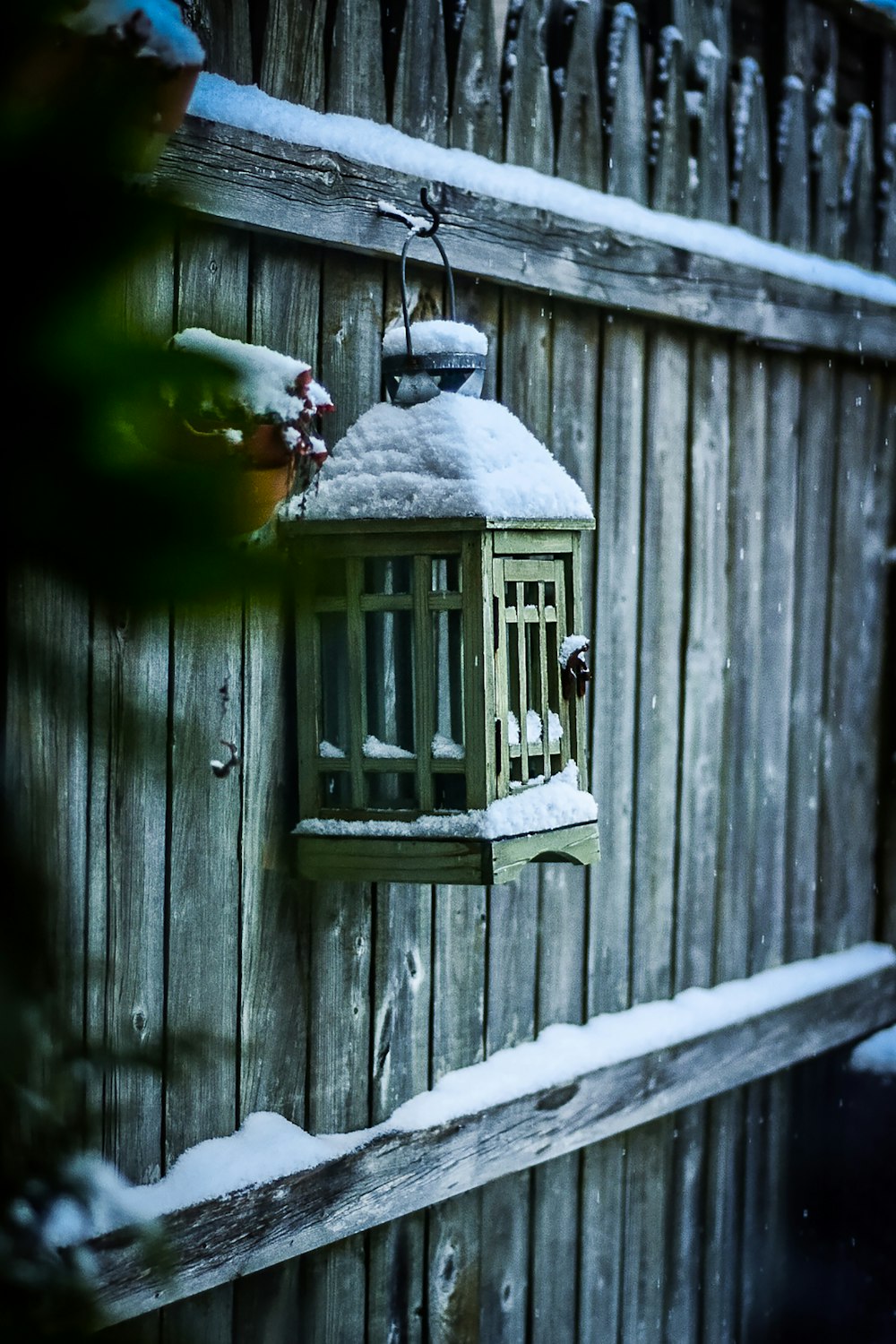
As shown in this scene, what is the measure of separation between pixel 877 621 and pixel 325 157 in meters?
2.35

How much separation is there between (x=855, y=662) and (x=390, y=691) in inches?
83.2

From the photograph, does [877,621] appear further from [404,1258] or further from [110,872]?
[110,872]

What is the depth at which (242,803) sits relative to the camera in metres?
2.18

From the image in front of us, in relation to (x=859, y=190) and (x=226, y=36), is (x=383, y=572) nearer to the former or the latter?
(x=226, y=36)

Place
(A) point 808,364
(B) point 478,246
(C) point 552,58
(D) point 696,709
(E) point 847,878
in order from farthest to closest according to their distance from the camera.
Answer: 1. (E) point 847,878
2. (A) point 808,364
3. (D) point 696,709
4. (C) point 552,58
5. (B) point 478,246

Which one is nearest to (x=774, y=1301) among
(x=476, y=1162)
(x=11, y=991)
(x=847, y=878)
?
(x=847, y=878)

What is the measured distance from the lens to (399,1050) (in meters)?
2.51

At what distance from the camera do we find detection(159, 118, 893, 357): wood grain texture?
2064 mm

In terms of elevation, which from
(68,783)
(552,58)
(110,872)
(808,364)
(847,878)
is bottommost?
(847,878)

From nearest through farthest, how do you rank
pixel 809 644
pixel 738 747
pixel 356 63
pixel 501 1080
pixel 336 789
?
1. pixel 336 789
2. pixel 356 63
3. pixel 501 1080
4. pixel 738 747
5. pixel 809 644

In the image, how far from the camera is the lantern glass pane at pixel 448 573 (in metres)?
2.05

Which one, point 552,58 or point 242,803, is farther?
point 552,58

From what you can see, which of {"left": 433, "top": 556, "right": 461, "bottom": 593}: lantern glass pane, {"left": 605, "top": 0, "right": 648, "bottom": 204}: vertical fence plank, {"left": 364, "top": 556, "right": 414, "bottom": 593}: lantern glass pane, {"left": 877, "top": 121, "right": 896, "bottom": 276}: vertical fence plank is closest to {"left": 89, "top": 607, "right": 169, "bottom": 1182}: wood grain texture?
{"left": 364, "top": 556, "right": 414, "bottom": 593}: lantern glass pane

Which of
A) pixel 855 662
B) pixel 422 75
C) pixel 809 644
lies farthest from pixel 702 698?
pixel 422 75
